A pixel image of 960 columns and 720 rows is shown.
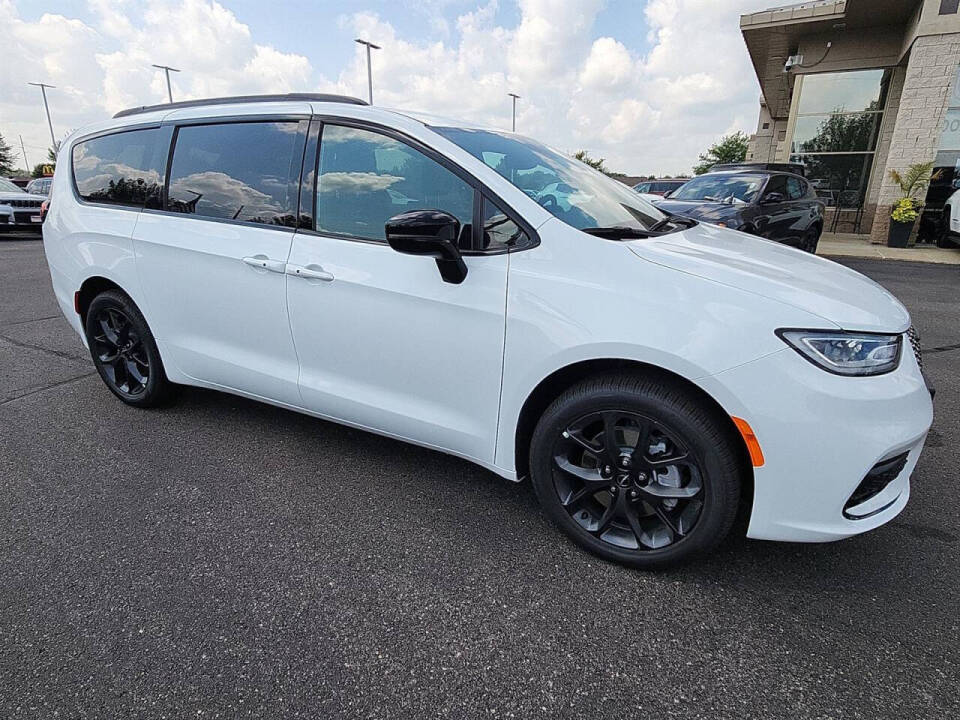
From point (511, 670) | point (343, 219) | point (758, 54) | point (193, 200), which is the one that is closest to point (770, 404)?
point (511, 670)

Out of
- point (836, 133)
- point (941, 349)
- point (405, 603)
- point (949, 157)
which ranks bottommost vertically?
point (405, 603)

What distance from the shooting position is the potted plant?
1240cm

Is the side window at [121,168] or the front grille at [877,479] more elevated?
the side window at [121,168]

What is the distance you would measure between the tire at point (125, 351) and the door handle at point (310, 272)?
130cm

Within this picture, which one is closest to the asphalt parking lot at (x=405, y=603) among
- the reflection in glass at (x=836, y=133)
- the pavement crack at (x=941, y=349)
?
the pavement crack at (x=941, y=349)

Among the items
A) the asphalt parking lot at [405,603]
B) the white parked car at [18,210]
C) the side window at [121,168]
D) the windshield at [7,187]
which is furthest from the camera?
the windshield at [7,187]


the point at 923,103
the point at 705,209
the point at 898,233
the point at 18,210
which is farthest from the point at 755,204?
the point at 18,210

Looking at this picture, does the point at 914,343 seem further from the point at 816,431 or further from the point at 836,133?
the point at 836,133

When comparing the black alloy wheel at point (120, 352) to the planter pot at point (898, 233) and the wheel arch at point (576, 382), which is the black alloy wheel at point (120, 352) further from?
the planter pot at point (898, 233)

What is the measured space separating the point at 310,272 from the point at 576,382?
4.08 ft

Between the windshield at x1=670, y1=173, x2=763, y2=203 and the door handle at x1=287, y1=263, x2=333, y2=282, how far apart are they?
7.26 metres

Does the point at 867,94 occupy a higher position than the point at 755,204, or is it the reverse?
the point at 867,94

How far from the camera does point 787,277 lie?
82.0 inches

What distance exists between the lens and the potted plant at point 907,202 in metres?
12.4
